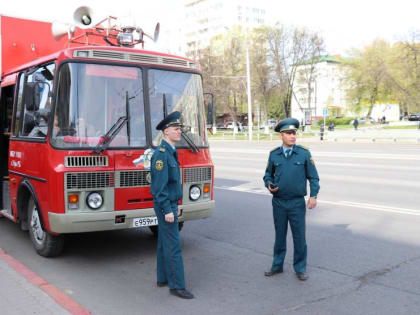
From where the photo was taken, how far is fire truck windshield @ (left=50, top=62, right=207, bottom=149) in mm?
5660

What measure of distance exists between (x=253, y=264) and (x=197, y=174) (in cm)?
138

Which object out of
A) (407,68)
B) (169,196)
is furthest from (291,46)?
(169,196)

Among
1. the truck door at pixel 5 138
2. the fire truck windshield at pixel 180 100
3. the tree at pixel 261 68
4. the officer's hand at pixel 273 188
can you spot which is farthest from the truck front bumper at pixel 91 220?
the tree at pixel 261 68

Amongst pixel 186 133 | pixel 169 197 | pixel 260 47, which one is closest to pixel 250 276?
pixel 169 197

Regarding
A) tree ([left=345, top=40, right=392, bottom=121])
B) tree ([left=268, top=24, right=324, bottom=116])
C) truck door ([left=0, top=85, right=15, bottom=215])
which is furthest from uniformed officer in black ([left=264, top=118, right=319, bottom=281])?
tree ([left=268, top=24, right=324, bottom=116])

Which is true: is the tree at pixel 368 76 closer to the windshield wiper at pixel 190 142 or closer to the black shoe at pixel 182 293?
the windshield wiper at pixel 190 142

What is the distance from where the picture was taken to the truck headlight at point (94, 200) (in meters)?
5.61

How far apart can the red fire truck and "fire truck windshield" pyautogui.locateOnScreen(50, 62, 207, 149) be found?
1 cm

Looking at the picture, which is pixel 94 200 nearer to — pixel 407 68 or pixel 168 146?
pixel 168 146

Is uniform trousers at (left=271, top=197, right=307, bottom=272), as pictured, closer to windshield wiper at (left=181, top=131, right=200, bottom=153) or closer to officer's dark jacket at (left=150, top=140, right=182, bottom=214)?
officer's dark jacket at (left=150, top=140, right=182, bottom=214)

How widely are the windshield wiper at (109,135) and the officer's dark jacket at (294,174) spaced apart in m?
1.95

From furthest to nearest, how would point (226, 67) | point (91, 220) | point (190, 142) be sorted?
point (226, 67), point (190, 142), point (91, 220)

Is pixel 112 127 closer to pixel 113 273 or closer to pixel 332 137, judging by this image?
pixel 113 273

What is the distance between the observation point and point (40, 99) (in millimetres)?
6039
